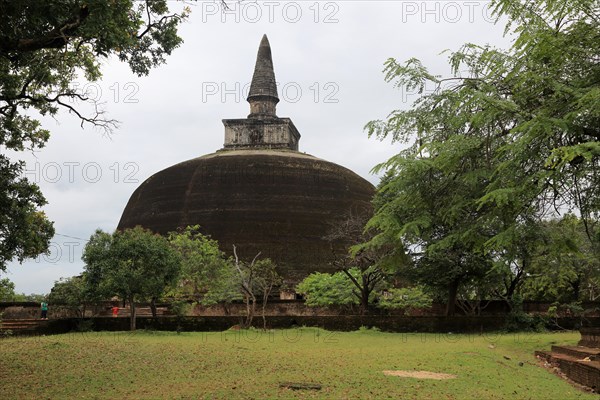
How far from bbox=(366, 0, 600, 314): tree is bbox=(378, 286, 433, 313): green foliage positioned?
57.5ft

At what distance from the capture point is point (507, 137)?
30.0 ft

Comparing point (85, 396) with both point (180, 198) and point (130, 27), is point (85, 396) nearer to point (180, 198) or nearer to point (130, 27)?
point (130, 27)

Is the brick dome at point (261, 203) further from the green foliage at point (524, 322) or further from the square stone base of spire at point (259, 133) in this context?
the green foliage at point (524, 322)

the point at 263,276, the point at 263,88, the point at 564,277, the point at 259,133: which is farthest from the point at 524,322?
the point at 263,88

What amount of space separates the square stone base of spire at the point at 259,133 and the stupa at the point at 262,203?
4.34m

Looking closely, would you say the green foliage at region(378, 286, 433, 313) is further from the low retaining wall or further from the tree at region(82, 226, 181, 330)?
the tree at region(82, 226, 181, 330)

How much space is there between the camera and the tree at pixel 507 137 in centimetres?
793

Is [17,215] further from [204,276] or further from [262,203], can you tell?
[262,203]

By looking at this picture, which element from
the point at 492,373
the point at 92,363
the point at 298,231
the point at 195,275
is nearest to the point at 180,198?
the point at 298,231

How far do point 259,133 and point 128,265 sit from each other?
2933cm

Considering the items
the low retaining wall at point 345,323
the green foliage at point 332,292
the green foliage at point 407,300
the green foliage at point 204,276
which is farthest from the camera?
the green foliage at point 332,292

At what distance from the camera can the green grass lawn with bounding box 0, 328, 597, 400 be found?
868 cm

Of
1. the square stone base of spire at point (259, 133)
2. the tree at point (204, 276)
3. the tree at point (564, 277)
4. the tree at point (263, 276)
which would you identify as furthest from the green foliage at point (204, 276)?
the square stone base of spire at point (259, 133)

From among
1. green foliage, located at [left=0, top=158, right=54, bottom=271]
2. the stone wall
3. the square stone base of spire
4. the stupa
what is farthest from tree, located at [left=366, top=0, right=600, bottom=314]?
the square stone base of spire
